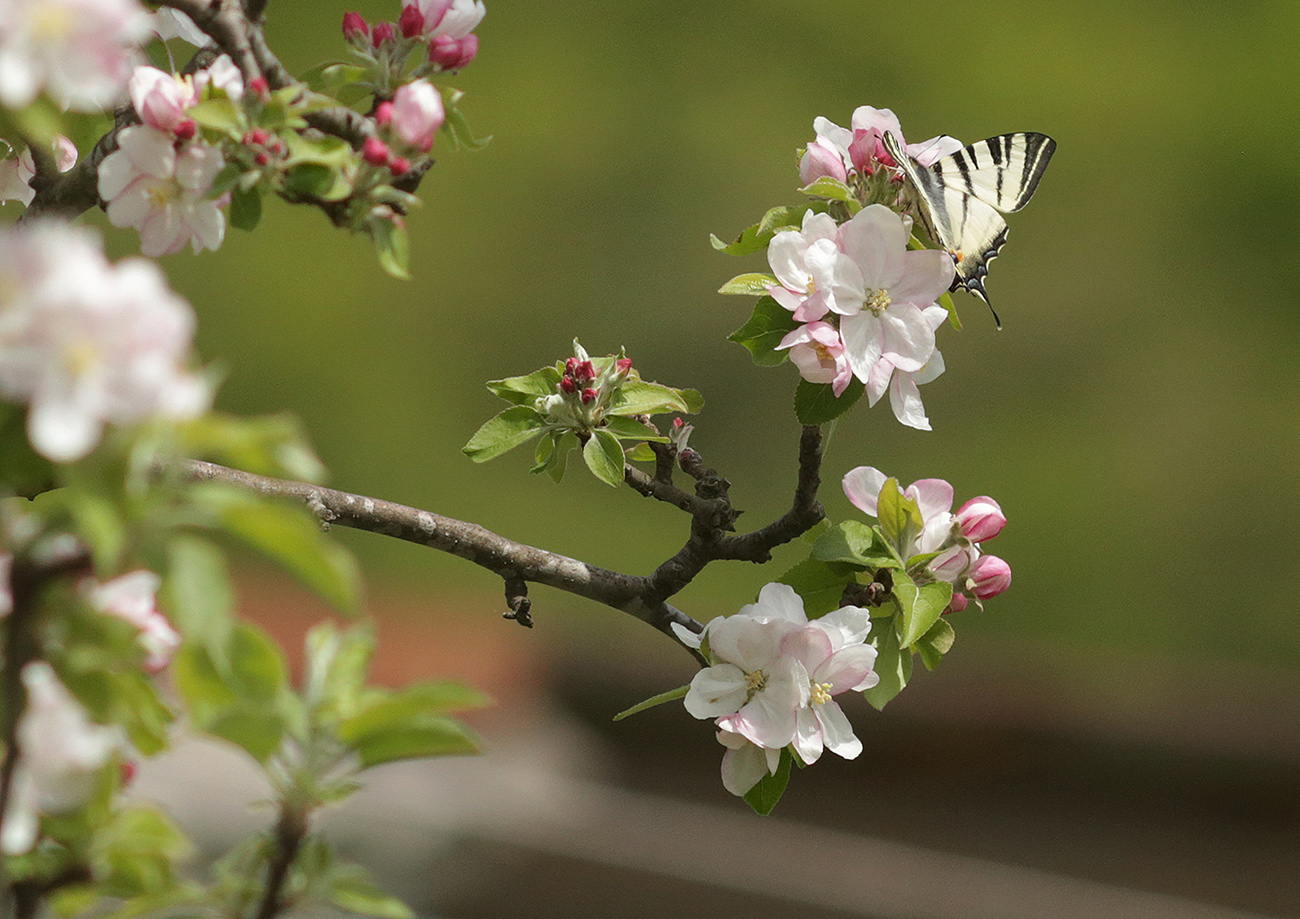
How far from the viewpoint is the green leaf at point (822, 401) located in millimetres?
650

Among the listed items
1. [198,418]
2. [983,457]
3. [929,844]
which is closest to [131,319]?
[198,418]

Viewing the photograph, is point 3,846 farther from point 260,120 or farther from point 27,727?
point 260,120

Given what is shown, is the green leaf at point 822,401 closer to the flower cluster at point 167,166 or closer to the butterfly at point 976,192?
the butterfly at point 976,192

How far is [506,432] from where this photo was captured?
0.75 m

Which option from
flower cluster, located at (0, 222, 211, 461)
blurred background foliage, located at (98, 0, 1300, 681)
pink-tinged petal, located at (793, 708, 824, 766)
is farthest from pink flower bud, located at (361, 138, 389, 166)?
blurred background foliage, located at (98, 0, 1300, 681)

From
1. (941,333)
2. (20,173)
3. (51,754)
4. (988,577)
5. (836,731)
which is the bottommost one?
(51,754)

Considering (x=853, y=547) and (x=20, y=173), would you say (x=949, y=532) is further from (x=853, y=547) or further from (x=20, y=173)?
(x=20, y=173)

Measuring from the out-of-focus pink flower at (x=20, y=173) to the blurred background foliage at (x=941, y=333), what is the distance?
2252 millimetres

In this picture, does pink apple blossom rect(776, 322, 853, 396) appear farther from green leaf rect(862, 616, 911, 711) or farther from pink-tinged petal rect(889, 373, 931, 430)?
green leaf rect(862, 616, 911, 711)

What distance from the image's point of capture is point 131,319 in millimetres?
321

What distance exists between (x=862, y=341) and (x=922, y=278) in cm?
5

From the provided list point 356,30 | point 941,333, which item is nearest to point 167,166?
point 356,30

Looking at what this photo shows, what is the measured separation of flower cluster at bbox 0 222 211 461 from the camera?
12.5 inches

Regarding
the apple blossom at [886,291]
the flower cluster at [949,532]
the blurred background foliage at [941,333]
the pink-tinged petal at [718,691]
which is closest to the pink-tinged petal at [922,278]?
Result: the apple blossom at [886,291]
